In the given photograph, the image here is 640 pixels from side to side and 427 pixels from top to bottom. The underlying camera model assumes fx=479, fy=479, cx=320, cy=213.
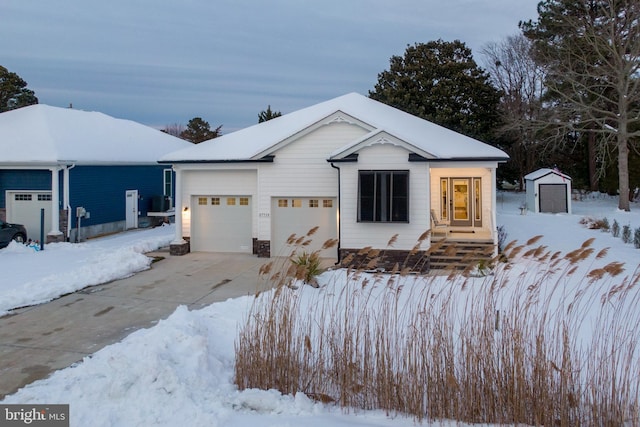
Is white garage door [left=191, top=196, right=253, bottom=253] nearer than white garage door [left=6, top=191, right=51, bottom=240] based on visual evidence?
Yes

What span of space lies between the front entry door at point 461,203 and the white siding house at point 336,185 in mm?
36

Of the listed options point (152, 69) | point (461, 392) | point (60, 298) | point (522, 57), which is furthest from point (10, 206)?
point (522, 57)

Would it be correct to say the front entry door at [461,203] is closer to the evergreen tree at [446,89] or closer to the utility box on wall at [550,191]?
the utility box on wall at [550,191]

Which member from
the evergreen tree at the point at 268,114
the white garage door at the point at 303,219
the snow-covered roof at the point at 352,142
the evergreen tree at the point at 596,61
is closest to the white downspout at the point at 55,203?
the snow-covered roof at the point at 352,142

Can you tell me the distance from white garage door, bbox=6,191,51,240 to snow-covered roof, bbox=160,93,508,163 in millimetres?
5341

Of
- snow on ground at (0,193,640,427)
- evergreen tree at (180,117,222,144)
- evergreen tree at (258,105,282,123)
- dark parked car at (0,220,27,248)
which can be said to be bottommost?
snow on ground at (0,193,640,427)

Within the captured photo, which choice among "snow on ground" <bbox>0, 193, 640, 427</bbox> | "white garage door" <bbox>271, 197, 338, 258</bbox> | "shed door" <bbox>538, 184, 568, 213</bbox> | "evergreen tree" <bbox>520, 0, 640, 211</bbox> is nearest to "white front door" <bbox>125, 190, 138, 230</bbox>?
"white garage door" <bbox>271, 197, 338, 258</bbox>

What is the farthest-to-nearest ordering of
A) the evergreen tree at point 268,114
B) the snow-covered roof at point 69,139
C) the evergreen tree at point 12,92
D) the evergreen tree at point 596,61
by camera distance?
the evergreen tree at point 12,92
the evergreen tree at point 596,61
the evergreen tree at point 268,114
the snow-covered roof at point 69,139

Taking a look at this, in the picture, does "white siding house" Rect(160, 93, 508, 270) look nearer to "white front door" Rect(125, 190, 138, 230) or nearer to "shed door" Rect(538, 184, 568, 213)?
"white front door" Rect(125, 190, 138, 230)

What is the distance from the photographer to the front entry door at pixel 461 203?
698 inches

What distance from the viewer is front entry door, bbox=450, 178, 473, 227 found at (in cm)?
1772

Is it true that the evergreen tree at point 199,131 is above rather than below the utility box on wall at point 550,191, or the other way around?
above

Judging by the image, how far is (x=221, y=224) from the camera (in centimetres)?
1703

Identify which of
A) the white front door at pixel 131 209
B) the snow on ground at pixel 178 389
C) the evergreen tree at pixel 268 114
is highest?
the evergreen tree at pixel 268 114
